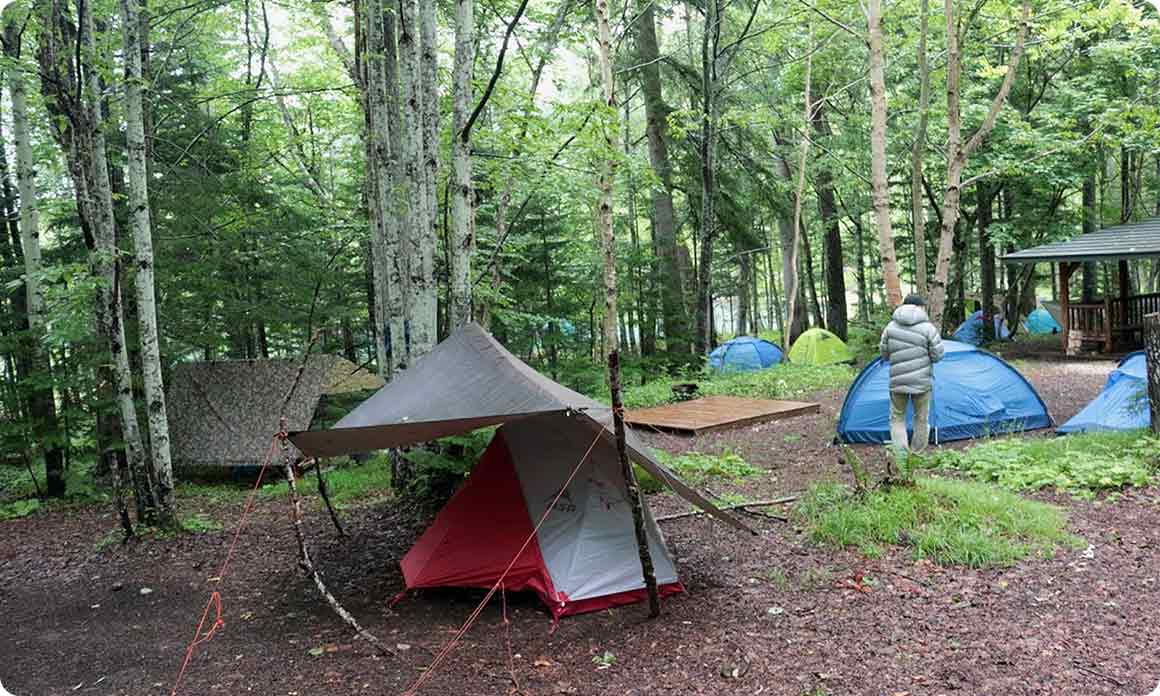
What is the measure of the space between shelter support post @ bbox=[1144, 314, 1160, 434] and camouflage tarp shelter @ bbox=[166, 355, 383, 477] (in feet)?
29.6

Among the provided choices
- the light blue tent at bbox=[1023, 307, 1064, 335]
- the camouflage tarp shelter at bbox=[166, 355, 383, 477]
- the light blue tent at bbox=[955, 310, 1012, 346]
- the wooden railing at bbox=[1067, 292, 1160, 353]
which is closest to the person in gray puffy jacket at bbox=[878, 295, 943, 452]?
the camouflage tarp shelter at bbox=[166, 355, 383, 477]

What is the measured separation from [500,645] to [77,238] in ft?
34.3

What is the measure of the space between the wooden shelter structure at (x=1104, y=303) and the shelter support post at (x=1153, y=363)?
9219 mm

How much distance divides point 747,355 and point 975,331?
672 centimetres

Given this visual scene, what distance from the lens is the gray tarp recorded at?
4.54 meters

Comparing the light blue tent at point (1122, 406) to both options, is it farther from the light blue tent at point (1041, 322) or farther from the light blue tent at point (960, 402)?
the light blue tent at point (1041, 322)

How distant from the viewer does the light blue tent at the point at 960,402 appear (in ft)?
27.4

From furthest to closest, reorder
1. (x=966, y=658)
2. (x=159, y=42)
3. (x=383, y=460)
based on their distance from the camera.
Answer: (x=159, y=42), (x=383, y=460), (x=966, y=658)

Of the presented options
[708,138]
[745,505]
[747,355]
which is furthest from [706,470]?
[747,355]

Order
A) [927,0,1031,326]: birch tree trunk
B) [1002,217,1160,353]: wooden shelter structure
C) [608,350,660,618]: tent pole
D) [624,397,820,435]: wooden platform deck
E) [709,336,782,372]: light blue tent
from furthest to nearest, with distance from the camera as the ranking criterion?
[709,336,782,372]: light blue tent → [1002,217,1160,353]: wooden shelter structure → [624,397,820,435]: wooden platform deck → [927,0,1031,326]: birch tree trunk → [608,350,660,618]: tent pole

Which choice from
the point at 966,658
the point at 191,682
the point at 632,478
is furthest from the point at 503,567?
the point at 966,658

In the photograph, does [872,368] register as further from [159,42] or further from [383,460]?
[159,42]

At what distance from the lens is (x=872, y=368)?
862cm

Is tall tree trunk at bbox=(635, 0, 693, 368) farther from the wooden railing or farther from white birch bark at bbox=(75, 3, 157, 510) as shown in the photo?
white birch bark at bbox=(75, 3, 157, 510)
